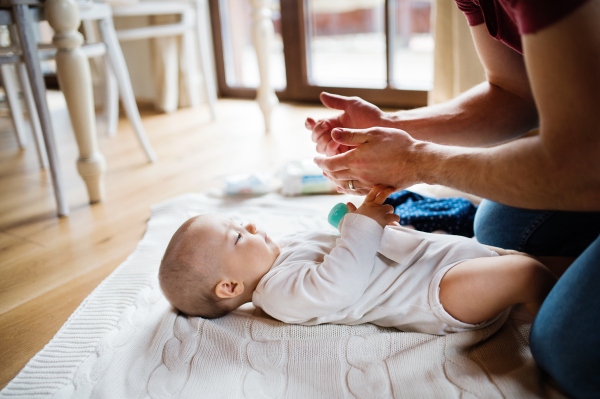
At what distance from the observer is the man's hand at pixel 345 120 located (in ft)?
3.24

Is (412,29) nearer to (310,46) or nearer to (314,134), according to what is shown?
(310,46)

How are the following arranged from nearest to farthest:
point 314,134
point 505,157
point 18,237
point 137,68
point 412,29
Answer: point 505,157, point 314,134, point 18,237, point 412,29, point 137,68

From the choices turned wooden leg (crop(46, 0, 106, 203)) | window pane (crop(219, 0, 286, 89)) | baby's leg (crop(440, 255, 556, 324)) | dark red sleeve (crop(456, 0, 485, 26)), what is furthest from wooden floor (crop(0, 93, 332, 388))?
dark red sleeve (crop(456, 0, 485, 26))

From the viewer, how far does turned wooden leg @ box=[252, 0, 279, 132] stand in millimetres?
2150

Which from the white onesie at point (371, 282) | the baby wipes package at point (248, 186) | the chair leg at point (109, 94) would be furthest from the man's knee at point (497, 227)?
the chair leg at point (109, 94)

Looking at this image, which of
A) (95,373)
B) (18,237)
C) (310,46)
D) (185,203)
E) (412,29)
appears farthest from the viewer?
(310,46)

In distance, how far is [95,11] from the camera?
64.0 inches

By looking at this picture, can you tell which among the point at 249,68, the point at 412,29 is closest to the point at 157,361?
the point at 412,29

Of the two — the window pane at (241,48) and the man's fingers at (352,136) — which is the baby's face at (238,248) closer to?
the man's fingers at (352,136)

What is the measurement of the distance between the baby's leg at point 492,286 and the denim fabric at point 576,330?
0.07 meters

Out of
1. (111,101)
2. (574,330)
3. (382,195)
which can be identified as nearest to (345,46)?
(111,101)

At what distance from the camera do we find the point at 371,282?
2.64 ft

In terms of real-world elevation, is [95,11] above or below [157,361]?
above

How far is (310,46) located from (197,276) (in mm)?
2275
